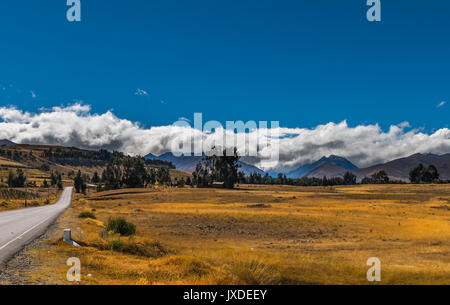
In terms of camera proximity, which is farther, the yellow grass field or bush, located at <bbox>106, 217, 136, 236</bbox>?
bush, located at <bbox>106, 217, 136, 236</bbox>

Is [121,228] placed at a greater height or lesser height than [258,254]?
lesser

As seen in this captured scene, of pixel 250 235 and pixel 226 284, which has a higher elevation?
pixel 226 284

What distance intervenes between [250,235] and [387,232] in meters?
12.4

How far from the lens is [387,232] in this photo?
29984 millimetres

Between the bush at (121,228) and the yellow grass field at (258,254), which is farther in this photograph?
the bush at (121,228)

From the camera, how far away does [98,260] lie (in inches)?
619

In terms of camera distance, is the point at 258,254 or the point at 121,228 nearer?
the point at 258,254
